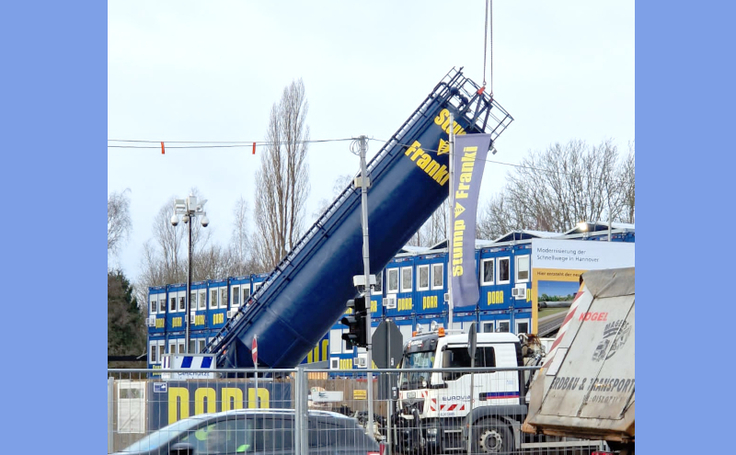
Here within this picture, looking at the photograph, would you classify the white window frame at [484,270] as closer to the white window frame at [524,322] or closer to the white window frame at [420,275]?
the white window frame at [524,322]

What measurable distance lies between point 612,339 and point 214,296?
4571 cm

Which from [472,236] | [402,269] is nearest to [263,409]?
[472,236]

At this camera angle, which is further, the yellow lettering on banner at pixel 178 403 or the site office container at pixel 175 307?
the site office container at pixel 175 307

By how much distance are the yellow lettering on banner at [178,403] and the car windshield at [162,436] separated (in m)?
0.10

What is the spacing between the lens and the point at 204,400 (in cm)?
945

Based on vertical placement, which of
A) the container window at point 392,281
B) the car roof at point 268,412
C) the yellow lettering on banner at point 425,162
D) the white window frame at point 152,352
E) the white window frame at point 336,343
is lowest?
the white window frame at point 152,352

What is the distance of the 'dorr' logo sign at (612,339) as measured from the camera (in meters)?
9.83

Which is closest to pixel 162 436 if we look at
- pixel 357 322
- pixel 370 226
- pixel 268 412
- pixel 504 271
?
pixel 268 412

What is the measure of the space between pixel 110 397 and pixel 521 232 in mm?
34527

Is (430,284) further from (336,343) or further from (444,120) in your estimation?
(444,120)

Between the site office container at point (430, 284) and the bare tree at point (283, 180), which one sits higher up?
the bare tree at point (283, 180)

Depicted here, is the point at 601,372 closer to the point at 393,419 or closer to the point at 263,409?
the point at 393,419

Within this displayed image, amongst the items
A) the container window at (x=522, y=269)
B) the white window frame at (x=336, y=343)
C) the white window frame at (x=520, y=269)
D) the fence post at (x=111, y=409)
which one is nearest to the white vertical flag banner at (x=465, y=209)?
the fence post at (x=111, y=409)

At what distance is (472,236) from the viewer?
21.8 metres
